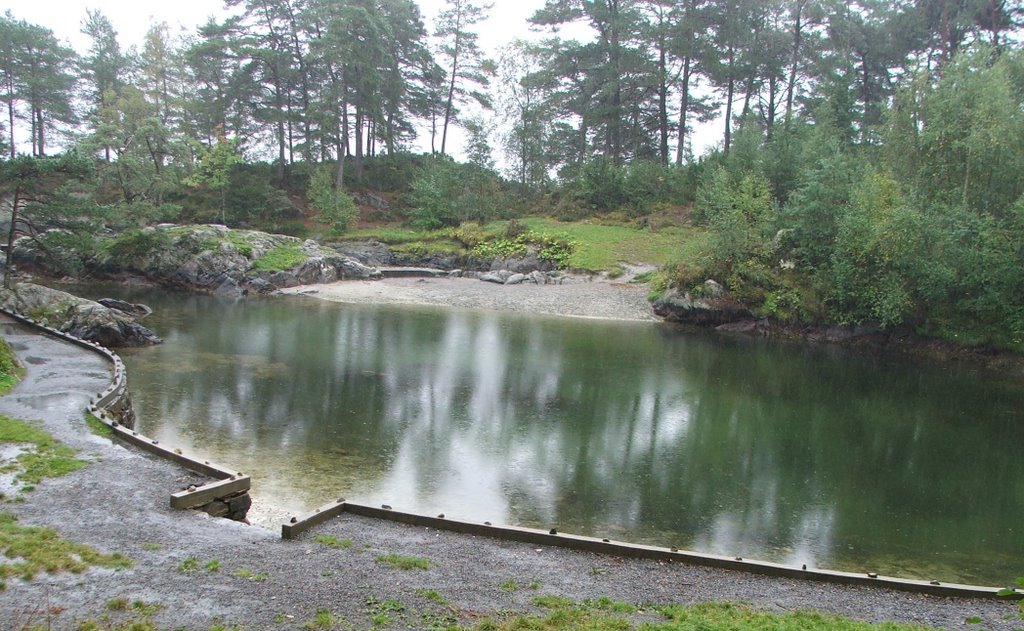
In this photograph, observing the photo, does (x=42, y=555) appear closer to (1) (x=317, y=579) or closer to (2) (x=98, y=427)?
(1) (x=317, y=579)

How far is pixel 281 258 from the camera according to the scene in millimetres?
38062

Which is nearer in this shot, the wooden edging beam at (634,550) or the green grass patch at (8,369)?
the wooden edging beam at (634,550)

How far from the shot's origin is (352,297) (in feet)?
112

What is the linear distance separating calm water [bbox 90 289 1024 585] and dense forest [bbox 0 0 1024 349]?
5.44 m

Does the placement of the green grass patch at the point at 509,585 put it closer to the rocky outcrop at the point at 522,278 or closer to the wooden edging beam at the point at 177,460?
the wooden edging beam at the point at 177,460

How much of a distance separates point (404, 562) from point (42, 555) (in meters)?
3.40

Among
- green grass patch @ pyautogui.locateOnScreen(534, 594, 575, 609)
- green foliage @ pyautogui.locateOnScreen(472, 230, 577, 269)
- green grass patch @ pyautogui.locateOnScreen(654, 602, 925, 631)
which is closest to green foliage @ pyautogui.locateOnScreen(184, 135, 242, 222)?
green foliage @ pyautogui.locateOnScreen(472, 230, 577, 269)

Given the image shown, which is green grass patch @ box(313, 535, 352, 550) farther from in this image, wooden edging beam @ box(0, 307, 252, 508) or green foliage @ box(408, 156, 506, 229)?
green foliage @ box(408, 156, 506, 229)

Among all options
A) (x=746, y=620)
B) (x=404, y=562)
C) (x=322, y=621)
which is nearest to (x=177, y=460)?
(x=404, y=562)

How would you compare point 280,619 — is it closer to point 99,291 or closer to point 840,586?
point 840,586

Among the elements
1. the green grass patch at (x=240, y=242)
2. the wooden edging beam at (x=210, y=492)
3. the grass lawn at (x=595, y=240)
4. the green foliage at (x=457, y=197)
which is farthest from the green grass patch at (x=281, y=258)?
the wooden edging beam at (x=210, y=492)

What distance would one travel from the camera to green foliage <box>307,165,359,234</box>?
1828 inches

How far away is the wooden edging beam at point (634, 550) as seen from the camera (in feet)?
23.1

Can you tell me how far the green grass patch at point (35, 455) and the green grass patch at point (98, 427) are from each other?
0.65m
